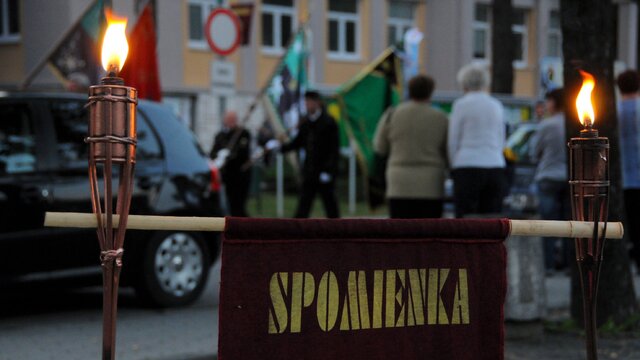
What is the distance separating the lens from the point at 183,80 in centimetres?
3078

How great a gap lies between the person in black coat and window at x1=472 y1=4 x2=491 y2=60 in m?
26.6

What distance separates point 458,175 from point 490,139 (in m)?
0.38

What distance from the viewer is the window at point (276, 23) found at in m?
33.3

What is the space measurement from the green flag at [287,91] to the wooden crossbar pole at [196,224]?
45.6 ft

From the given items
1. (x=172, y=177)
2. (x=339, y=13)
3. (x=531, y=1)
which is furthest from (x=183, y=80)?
(x=172, y=177)

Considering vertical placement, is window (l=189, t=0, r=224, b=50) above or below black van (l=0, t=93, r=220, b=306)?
above

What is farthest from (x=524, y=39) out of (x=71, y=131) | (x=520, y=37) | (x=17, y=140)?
(x=17, y=140)

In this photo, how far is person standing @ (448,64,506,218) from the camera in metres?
8.32

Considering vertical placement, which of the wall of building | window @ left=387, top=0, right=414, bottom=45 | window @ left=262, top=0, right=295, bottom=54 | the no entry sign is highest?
window @ left=387, top=0, right=414, bottom=45

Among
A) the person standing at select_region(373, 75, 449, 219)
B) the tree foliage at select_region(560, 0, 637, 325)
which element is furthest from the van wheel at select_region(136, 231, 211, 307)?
the tree foliage at select_region(560, 0, 637, 325)

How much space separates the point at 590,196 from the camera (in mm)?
Result: 2984

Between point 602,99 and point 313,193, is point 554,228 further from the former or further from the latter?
point 313,193

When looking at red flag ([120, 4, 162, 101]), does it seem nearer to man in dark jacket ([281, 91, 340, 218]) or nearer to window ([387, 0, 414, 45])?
man in dark jacket ([281, 91, 340, 218])

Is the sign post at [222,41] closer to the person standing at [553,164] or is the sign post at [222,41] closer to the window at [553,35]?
the person standing at [553,164]
